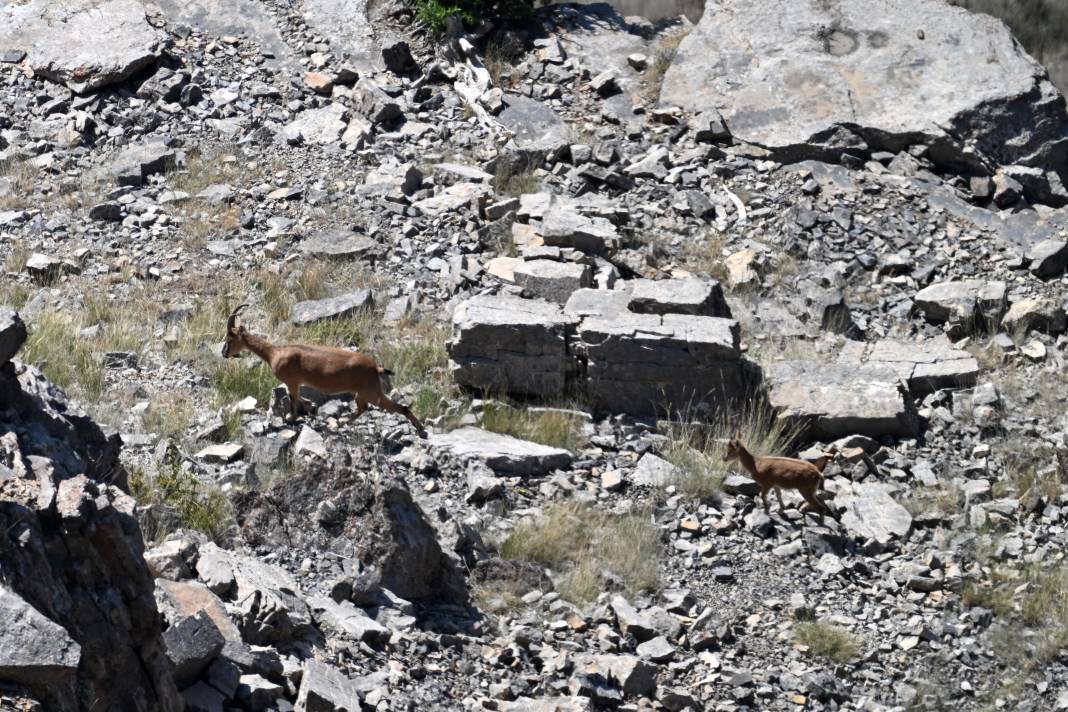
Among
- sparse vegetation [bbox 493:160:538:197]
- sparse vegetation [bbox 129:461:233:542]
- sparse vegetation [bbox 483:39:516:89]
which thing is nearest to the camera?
sparse vegetation [bbox 129:461:233:542]

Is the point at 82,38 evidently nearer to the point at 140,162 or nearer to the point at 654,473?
the point at 140,162

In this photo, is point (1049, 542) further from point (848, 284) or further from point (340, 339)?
point (340, 339)

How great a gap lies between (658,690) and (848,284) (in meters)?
6.43

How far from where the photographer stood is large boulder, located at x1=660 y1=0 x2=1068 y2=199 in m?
14.3

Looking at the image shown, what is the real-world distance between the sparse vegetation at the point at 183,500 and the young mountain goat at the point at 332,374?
1.43 metres

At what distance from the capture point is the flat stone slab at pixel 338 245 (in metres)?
12.7

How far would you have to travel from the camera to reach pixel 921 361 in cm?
1122

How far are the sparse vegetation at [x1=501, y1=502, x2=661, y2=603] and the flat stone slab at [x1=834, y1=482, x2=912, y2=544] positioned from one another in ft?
4.98

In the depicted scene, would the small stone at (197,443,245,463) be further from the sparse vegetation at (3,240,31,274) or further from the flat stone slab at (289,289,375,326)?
the sparse vegetation at (3,240,31,274)

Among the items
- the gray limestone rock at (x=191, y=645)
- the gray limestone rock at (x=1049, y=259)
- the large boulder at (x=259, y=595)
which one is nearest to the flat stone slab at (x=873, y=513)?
the large boulder at (x=259, y=595)

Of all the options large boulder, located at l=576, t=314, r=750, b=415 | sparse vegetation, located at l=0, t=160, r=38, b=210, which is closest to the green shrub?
sparse vegetation, located at l=0, t=160, r=38, b=210

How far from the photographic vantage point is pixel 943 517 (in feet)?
30.9

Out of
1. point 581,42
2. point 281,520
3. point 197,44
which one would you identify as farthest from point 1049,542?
point 197,44

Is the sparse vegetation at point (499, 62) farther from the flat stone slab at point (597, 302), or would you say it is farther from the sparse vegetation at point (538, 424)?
the sparse vegetation at point (538, 424)
